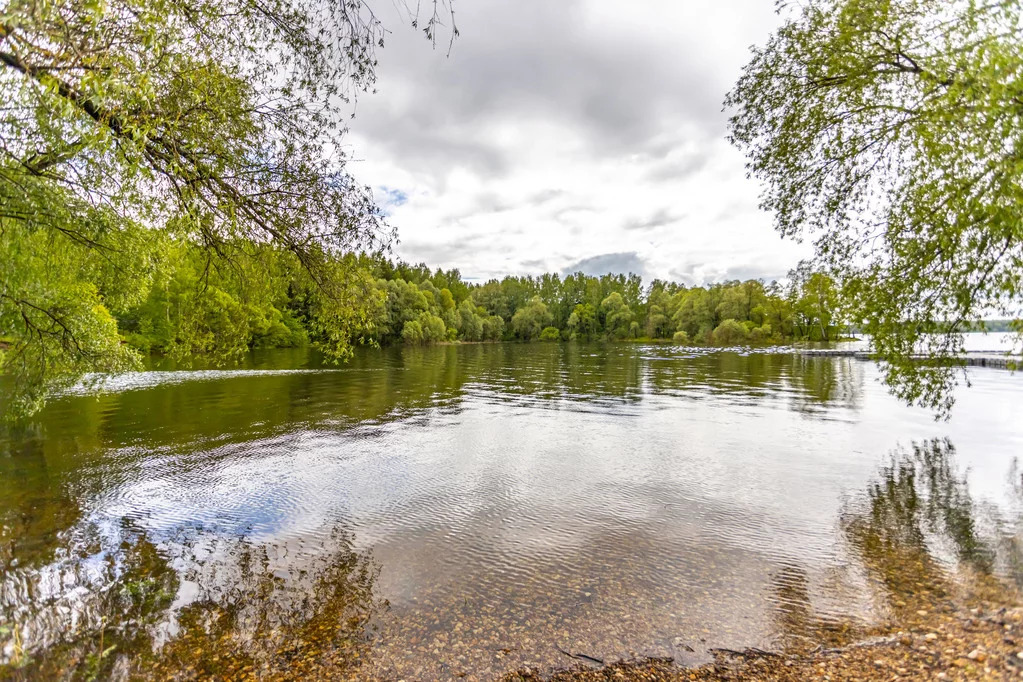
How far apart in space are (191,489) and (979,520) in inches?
774

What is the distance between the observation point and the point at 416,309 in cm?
12225

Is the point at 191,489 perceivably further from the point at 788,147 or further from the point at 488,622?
the point at 788,147

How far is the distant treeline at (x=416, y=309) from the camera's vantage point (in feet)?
33.0

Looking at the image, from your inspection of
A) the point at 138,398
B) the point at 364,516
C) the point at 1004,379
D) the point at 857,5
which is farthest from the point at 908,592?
the point at 1004,379

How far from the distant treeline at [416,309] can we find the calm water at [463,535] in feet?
14.3

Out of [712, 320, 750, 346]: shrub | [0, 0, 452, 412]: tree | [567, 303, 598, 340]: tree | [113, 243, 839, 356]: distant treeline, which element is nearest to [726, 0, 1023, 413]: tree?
[113, 243, 839, 356]: distant treeline

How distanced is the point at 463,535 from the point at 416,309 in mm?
113654

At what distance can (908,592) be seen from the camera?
8406 mm

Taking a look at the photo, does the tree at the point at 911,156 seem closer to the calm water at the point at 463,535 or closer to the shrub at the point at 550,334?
the calm water at the point at 463,535

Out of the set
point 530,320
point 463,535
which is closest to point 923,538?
point 463,535

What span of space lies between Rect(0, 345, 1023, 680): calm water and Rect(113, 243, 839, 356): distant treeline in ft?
14.3

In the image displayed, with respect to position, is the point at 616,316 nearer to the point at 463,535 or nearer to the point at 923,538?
the point at 923,538

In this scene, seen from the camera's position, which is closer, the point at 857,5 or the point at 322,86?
the point at 322,86

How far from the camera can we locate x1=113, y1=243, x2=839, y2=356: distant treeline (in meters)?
10.0
